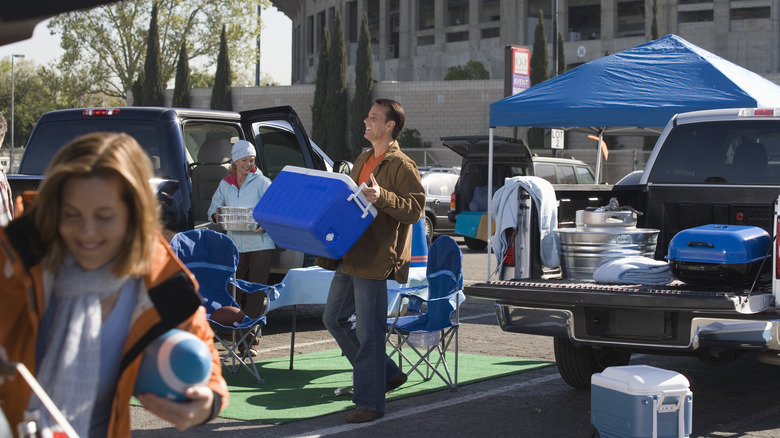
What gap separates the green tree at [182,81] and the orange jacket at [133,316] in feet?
179

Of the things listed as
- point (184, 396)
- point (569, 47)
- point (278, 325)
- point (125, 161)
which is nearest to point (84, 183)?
point (125, 161)

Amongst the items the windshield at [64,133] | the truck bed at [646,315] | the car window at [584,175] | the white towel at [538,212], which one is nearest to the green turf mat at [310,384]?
the white towel at [538,212]

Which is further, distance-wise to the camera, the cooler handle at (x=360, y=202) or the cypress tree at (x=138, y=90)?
the cypress tree at (x=138, y=90)

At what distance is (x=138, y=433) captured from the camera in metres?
5.99

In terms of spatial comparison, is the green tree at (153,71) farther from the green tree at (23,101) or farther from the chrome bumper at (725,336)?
the chrome bumper at (725,336)

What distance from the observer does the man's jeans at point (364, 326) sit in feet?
19.9

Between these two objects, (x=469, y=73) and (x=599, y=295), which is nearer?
(x=599, y=295)

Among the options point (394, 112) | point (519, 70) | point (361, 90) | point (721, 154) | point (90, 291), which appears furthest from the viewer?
point (361, 90)

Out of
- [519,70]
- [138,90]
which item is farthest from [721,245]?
[138,90]

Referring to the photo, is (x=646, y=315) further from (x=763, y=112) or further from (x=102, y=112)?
(x=102, y=112)

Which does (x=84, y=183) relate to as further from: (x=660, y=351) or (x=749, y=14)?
(x=749, y=14)

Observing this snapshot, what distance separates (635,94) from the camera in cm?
1040

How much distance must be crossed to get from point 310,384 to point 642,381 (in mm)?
3080

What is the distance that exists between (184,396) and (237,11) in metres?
57.2
